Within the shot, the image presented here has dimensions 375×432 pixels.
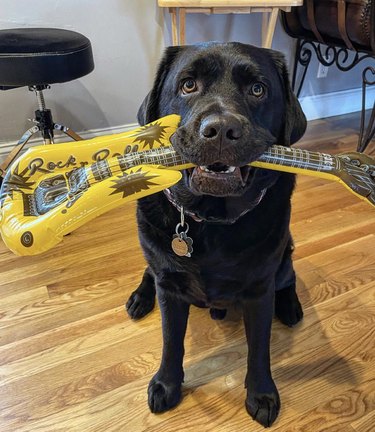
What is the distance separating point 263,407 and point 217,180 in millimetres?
545

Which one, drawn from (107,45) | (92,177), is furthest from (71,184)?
(107,45)

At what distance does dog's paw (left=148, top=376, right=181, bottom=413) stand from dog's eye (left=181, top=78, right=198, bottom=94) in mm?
645

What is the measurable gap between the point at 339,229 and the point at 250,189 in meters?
0.91

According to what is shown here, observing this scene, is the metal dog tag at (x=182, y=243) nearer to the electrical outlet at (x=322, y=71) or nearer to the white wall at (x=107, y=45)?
the white wall at (x=107, y=45)

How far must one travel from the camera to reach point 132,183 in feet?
2.08

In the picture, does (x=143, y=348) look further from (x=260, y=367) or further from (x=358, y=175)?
(x=358, y=175)

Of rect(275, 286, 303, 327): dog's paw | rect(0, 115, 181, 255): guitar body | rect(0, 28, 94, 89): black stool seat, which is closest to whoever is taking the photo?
rect(0, 115, 181, 255): guitar body

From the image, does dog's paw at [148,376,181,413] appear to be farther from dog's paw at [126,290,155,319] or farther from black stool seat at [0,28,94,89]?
black stool seat at [0,28,94,89]

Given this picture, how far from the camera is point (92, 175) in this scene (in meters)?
0.66

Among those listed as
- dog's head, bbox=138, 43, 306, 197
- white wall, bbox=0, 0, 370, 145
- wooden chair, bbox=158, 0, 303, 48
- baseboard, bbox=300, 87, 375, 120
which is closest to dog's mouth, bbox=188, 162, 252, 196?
dog's head, bbox=138, 43, 306, 197

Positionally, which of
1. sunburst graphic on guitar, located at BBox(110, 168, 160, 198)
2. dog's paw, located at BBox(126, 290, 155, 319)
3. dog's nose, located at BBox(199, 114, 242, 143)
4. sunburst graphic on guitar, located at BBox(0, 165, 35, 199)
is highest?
dog's nose, located at BBox(199, 114, 242, 143)

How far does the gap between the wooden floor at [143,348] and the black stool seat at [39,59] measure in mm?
582

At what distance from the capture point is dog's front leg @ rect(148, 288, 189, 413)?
946 millimetres

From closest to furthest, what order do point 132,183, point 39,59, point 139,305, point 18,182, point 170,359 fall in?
point 132,183
point 18,182
point 170,359
point 139,305
point 39,59
